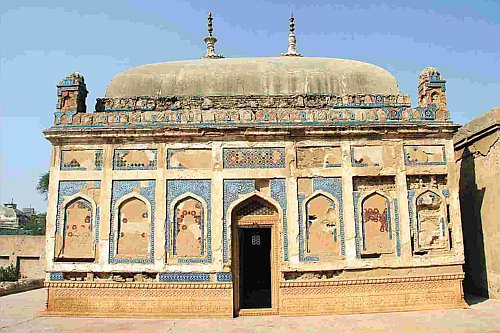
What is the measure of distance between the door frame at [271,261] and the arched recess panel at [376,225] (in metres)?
1.83

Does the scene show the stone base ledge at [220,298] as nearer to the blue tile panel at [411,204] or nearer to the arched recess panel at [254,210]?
the blue tile panel at [411,204]

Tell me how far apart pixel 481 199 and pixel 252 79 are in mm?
6399

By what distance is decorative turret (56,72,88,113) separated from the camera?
10836mm

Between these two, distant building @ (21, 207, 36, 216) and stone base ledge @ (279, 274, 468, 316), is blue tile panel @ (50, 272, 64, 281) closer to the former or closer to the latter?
stone base ledge @ (279, 274, 468, 316)

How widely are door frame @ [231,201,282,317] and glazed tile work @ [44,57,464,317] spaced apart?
3cm

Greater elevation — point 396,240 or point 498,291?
point 396,240

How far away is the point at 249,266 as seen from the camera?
46.0ft

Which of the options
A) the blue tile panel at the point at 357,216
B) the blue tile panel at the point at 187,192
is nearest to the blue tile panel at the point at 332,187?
the blue tile panel at the point at 357,216

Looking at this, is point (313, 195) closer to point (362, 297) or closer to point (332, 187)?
point (332, 187)

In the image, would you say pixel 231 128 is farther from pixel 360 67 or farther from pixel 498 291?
pixel 498 291

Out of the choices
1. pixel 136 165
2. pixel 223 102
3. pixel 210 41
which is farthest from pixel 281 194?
pixel 210 41

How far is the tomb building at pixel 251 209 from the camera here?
9.88m

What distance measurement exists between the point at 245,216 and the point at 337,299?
2565mm

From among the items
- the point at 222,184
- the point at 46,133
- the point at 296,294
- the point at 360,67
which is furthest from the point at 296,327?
the point at 360,67
